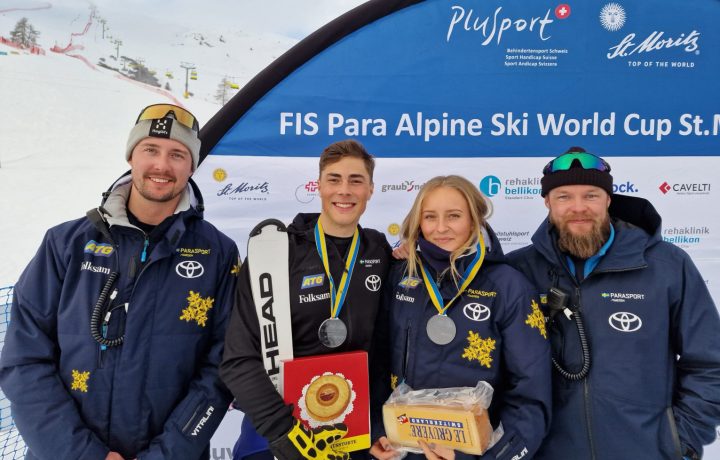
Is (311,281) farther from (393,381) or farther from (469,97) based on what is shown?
(469,97)

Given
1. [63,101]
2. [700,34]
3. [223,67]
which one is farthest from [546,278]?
[223,67]

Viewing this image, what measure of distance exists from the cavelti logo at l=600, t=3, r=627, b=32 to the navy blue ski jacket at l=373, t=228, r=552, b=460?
228 centimetres

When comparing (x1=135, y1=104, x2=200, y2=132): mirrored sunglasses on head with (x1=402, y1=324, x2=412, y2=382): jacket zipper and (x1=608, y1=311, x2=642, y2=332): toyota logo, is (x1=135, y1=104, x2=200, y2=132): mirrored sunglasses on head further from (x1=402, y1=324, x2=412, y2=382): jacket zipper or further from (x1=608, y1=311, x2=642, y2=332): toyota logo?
(x1=608, y1=311, x2=642, y2=332): toyota logo

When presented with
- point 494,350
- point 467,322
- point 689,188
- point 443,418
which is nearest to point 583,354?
point 494,350

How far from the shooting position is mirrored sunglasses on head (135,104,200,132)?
210 cm

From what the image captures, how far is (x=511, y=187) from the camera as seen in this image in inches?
131

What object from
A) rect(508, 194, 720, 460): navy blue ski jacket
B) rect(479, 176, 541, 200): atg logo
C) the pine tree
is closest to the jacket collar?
rect(508, 194, 720, 460): navy blue ski jacket

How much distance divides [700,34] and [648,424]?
285cm

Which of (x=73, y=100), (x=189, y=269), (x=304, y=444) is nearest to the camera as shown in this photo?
(x=304, y=444)

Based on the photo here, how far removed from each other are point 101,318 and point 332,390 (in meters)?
0.97

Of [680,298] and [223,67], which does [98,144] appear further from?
[223,67]

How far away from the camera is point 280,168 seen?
3.26 meters

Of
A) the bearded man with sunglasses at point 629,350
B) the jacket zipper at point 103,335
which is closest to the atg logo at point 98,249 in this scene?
the jacket zipper at point 103,335

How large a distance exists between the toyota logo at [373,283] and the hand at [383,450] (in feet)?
2.02
